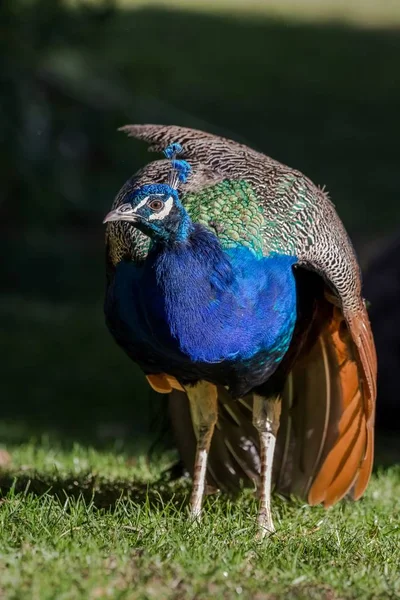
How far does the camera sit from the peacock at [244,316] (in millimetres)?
3795

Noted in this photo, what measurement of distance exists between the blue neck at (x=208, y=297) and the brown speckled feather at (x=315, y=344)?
0.18 metres

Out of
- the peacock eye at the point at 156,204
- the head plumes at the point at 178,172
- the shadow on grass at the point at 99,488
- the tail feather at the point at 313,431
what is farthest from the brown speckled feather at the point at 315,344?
the peacock eye at the point at 156,204

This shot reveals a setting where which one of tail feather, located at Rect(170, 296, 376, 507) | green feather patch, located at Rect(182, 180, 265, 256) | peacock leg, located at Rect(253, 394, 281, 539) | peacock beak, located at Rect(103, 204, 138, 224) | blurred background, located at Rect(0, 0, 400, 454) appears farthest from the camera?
blurred background, located at Rect(0, 0, 400, 454)

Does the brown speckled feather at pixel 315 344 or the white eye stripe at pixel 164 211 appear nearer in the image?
the white eye stripe at pixel 164 211

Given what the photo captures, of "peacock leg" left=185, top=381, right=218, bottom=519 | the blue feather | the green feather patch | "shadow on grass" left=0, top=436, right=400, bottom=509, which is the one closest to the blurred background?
"shadow on grass" left=0, top=436, right=400, bottom=509

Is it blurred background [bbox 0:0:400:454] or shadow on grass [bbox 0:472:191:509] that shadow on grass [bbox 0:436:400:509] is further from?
blurred background [bbox 0:0:400:454]

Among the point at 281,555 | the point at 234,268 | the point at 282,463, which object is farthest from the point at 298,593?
the point at 282,463

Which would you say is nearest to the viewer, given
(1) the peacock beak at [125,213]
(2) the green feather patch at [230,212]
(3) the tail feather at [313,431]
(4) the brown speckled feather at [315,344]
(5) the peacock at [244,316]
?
(1) the peacock beak at [125,213]

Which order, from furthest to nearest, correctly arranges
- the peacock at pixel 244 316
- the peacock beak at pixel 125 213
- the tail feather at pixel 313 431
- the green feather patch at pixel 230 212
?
the tail feather at pixel 313 431
the green feather patch at pixel 230 212
the peacock at pixel 244 316
the peacock beak at pixel 125 213

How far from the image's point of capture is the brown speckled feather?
4.12 metres

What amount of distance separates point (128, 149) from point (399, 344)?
12.5ft

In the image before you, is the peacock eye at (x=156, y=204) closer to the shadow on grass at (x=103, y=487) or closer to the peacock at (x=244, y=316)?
the peacock at (x=244, y=316)

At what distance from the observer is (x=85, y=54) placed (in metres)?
11.2

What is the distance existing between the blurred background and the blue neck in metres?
1.35
